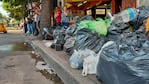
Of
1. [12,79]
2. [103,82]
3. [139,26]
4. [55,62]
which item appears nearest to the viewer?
[103,82]

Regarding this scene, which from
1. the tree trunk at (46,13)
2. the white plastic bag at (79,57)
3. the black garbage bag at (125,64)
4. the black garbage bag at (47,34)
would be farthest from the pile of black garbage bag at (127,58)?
the tree trunk at (46,13)

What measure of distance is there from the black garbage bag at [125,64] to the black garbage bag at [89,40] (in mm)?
2227

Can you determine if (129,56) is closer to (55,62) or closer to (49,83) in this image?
(49,83)

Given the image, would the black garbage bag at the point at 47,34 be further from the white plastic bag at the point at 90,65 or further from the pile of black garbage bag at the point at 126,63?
the pile of black garbage bag at the point at 126,63

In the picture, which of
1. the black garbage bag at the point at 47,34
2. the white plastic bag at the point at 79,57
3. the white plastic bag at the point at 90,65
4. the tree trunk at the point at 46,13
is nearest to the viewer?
the white plastic bag at the point at 90,65

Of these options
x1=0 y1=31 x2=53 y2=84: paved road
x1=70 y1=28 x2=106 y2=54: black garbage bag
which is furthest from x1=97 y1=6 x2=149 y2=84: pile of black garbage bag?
x1=0 y1=31 x2=53 y2=84: paved road

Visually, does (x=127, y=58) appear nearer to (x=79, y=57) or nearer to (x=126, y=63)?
(x=126, y=63)

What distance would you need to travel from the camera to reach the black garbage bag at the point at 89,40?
784 cm

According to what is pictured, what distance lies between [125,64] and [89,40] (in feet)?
10.9

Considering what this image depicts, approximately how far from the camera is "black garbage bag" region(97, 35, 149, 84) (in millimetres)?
4562

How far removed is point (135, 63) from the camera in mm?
4672

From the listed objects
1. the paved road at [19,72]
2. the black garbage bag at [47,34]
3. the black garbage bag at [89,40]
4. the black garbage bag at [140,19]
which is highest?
the black garbage bag at [140,19]

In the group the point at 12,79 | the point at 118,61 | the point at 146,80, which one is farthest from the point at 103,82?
the point at 12,79

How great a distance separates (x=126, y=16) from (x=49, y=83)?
209 centimetres
